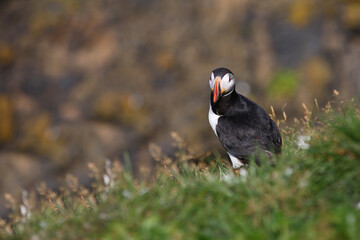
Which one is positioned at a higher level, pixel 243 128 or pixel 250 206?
pixel 250 206

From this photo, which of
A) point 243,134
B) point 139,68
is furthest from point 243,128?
point 139,68

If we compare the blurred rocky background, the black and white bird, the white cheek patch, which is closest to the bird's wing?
the black and white bird

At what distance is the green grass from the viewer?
3.25 meters

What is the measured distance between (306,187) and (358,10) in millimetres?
10857

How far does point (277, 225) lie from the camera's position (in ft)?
10.6

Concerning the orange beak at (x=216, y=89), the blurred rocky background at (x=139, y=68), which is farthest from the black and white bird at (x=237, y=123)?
the blurred rocky background at (x=139, y=68)

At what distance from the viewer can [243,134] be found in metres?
6.34

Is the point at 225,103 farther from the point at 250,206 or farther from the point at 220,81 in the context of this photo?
the point at 250,206

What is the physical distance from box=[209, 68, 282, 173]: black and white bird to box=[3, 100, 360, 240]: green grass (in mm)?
1901

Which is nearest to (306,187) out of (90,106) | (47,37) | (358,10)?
(90,106)

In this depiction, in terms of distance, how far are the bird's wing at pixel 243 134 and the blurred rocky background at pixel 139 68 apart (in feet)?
17.9

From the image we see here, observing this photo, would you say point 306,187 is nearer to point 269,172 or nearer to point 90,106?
point 269,172

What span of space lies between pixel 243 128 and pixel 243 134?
0.10 metres

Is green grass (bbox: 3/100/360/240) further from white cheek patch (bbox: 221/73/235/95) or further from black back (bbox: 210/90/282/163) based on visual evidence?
white cheek patch (bbox: 221/73/235/95)
